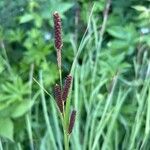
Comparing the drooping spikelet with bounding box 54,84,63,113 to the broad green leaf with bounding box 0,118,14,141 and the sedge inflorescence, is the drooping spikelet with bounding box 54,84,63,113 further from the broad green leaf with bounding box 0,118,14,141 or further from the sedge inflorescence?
the broad green leaf with bounding box 0,118,14,141

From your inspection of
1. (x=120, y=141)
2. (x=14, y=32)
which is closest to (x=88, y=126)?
(x=120, y=141)

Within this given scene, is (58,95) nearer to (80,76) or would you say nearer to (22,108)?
(22,108)

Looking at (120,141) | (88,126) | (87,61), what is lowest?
(120,141)

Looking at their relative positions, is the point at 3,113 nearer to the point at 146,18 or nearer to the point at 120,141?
the point at 120,141

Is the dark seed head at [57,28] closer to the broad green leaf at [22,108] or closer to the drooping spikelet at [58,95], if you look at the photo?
the drooping spikelet at [58,95]

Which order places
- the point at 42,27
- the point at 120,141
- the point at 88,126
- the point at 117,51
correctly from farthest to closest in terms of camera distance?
1. the point at 42,27
2. the point at 117,51
3. the point at 120,141
4. the point at 88,126

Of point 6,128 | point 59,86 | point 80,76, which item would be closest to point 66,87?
point 59,86

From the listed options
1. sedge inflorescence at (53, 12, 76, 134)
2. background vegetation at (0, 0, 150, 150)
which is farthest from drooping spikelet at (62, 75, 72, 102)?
background vegetation at (0, 0, 150, 150)

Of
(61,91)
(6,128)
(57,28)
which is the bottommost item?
(6,128)
